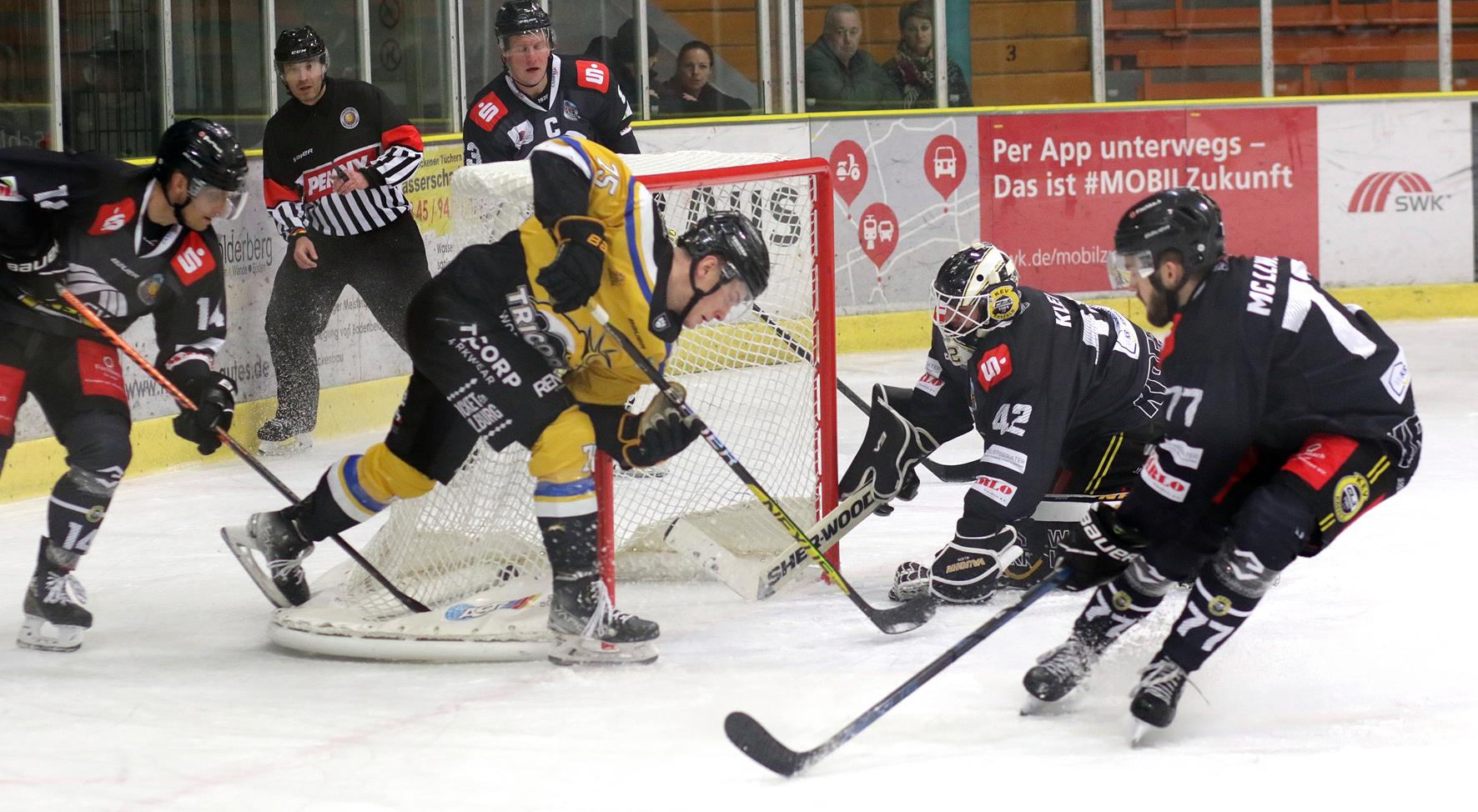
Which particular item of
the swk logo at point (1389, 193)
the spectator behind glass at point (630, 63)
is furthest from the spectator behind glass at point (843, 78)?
the swk logo at point (1389, 193)

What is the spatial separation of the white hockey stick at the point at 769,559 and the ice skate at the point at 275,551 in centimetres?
74

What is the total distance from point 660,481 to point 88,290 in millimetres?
1330

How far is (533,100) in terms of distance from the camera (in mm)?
4949

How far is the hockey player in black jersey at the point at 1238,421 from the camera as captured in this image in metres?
2.46

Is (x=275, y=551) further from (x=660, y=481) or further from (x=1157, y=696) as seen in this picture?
(x=1157, y=696)

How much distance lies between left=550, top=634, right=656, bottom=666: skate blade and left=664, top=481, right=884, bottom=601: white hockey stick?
0.26 metres

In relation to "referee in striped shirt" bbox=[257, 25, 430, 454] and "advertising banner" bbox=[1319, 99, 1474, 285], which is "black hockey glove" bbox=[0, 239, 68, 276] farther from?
"advertising banner" bbox=[1319, 99, 1474, 285]

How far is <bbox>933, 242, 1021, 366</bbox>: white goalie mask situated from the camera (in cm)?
332

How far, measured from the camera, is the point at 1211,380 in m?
2.45

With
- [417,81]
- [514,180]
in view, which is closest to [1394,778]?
[514,180]

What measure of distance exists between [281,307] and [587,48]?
258cm

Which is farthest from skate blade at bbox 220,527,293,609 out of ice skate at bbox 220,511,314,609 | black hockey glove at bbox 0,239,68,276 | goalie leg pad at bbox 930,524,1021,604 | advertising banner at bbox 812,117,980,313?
advertising banner at bbox 812,117,980,313

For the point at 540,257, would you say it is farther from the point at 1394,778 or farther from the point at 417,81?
the point at 417,81

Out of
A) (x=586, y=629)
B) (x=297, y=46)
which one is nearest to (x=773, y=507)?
(x=586, y=629)
